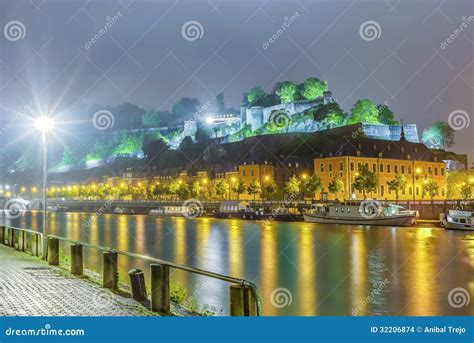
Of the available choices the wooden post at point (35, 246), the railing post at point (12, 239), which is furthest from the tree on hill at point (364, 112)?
the wooden post at point (35, 246)

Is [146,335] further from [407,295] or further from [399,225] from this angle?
[399,225]

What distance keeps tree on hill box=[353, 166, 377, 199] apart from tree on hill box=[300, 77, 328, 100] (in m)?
32.2

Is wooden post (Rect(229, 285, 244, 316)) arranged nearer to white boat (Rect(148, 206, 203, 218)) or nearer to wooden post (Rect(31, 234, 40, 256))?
wooden post (Rect(31, 234, 40, 256))

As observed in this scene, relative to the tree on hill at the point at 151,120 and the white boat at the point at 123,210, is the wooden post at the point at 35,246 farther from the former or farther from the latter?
the tree on hill at the point at 151,120

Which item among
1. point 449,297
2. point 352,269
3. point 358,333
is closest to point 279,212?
point 352,269

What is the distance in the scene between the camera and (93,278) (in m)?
9.77

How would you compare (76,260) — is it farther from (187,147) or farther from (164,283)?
(187,147)

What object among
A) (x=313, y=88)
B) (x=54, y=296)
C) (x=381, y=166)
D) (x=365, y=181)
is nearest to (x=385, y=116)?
(x=313, y=88)

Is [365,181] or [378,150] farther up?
[378,150]

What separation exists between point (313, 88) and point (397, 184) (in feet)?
106

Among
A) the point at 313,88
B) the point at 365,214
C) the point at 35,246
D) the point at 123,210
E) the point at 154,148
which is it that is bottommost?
the point at 35,246

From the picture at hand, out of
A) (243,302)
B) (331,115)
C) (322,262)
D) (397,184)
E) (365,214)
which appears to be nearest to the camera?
(243,302)

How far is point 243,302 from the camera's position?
5.66 m

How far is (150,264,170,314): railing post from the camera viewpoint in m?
6.98
